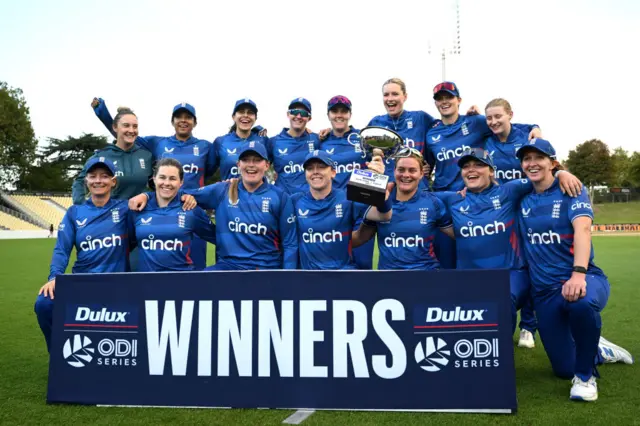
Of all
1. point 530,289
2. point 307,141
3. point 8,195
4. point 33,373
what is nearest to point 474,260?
point 530,289

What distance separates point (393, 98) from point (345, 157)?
2.96 ft

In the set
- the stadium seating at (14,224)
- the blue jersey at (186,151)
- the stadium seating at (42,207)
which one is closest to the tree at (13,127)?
the stadium seating at (42,207)

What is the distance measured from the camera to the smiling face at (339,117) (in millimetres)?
6227

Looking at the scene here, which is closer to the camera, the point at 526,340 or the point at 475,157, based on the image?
the point at 475,157

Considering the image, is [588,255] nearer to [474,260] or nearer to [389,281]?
[474,260]

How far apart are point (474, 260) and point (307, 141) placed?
8.47ft

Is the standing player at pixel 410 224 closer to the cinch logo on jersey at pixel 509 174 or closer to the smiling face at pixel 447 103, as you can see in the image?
the cinch logo on jersey at pixel 509 174

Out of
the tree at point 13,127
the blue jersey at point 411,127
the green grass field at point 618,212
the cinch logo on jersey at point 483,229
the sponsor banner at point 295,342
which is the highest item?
the tree at point 13,127

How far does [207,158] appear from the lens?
6535 millimetres

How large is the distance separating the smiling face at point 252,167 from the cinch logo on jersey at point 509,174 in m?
2.66

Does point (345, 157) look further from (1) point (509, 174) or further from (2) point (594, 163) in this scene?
(2) point (594, 163)

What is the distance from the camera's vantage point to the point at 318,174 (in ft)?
16.8

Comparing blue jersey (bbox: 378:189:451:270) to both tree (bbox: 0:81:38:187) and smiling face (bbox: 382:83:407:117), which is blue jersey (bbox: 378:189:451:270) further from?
tree (bbox: 0:81:38:187)

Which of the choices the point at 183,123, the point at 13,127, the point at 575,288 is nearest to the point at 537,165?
the point at 575,288
